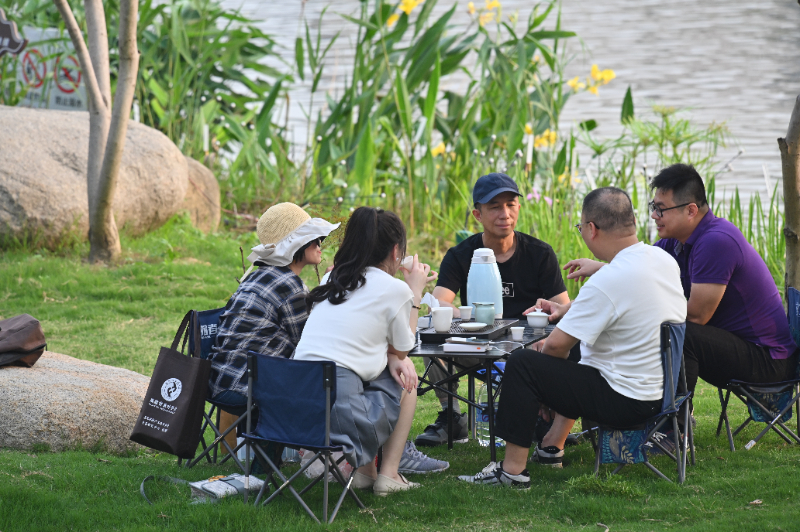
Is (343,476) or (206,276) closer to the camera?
(343,476)

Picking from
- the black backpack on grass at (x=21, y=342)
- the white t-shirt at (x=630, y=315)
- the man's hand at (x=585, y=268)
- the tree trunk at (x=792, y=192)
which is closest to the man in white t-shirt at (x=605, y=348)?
the white t-shirt at (x=630, y=315)

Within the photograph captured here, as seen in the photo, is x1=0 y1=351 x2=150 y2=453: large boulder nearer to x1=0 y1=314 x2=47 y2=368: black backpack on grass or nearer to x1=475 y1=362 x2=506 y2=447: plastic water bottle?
x1=0 y1=314 x2=47 y2=368: black backpack on grass

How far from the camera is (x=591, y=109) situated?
12312mm

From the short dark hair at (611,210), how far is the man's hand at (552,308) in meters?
0.61

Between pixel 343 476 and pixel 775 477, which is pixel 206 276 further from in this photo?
pixel 775 477

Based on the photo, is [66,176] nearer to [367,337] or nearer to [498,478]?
[367,337]

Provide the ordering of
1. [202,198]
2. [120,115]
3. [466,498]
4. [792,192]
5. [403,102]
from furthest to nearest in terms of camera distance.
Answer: [202,198], [403,102], [120,115], [792,192], [466,498]

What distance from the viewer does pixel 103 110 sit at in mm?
6941

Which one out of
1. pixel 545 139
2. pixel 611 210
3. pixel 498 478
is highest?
pixel 545 139

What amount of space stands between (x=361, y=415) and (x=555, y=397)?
28.4 inches

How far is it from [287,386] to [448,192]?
18.2 ft

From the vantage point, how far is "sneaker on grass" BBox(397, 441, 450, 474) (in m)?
3.38

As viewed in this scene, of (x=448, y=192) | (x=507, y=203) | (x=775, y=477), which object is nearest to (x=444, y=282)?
(x=507, y=203)

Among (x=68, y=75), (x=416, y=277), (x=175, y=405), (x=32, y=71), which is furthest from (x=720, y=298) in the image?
(x=32, y=71)
